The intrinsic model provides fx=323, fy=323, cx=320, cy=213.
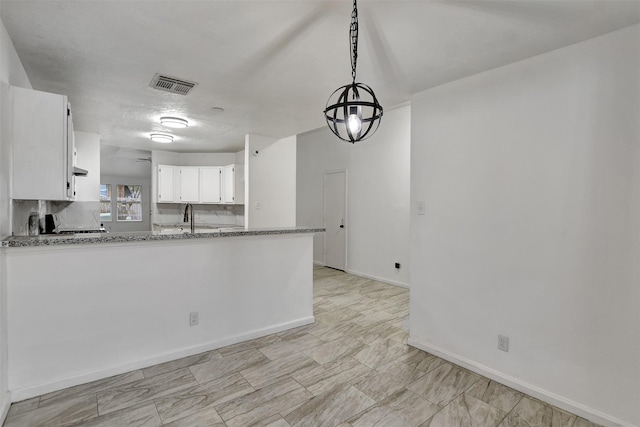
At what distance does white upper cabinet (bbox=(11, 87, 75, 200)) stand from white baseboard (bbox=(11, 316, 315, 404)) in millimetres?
1314

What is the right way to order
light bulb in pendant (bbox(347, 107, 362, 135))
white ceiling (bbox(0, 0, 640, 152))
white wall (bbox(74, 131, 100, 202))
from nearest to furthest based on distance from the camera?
1. light bulb in pendant (bbox(347, 107, 362, 135))
2. white ceiling (bbox(0, 0, 640, 152))
3. white wall (bbox(74, 131, 100, 202))

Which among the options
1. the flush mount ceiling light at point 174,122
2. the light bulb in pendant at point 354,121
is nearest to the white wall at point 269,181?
the flush mount ceiling light at point 174,122

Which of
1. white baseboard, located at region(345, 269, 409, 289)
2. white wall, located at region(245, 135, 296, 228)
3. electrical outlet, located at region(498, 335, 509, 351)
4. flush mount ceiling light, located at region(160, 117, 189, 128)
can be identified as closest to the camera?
electrical outlet, located at region(498, 335, 509, 351)

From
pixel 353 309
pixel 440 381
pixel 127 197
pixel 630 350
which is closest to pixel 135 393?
pixel 440 381

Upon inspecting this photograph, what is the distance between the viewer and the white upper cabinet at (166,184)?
21.2 feet

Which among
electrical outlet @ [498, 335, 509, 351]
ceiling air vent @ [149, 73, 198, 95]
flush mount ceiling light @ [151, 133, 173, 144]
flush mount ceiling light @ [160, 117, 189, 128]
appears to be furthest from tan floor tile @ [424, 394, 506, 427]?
flush mount ceiling light @ [151, 133, 173, 144]

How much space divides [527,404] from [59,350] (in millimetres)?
3302

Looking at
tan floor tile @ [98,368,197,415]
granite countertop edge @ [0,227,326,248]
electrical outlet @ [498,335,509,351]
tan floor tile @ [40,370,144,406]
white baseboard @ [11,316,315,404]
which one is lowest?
tan floor tile @ [98,368,197,415]

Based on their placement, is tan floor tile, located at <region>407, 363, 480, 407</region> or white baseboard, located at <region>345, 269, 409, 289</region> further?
white baseboard, located at <region>345, 269, 409, 289</region>

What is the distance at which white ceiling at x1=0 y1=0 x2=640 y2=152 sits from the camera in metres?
1.82

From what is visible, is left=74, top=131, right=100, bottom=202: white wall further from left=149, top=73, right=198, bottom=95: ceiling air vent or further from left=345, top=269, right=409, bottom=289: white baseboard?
left=345, top=269, right=409, bottom=289: white baseboard

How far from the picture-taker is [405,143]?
5258 mm

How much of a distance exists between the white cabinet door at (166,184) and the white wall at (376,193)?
297 centimetres

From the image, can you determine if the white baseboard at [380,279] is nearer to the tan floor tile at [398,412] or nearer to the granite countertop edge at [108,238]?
the granite countertop edge at [108,238]
